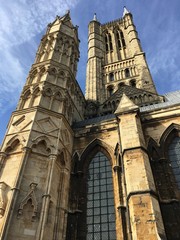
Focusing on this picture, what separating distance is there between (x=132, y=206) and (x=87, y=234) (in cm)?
262

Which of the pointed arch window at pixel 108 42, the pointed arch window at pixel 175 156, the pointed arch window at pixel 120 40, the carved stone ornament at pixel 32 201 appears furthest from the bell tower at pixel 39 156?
the pointed arch window at pixel 120 40

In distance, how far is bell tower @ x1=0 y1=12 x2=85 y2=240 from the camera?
7.84 meters

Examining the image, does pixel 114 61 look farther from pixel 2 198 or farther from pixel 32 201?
pixel 2 198

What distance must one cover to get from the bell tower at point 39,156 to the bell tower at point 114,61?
7.76 m

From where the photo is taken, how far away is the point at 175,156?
34.8 feet

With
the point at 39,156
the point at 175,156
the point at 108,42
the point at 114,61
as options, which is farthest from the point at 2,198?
the point at 108,42

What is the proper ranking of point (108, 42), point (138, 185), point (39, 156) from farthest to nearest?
point (108, 42)
point (39, 156)
point (138, 185)

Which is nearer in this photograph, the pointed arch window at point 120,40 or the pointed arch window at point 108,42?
the pointed arch window at point 120,40

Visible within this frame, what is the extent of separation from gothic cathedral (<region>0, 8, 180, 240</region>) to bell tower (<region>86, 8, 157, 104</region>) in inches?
324

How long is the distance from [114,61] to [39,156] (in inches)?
806

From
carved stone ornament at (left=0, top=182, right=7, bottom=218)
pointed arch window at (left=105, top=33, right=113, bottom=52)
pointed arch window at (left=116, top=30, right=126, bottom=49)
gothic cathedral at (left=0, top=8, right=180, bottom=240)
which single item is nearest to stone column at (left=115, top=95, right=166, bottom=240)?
gothic cathedral at (left=0, top=8, right=180, bottom=240)

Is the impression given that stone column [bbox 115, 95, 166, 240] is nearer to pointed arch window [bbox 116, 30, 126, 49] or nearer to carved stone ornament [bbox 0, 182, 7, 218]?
carved stone ornament [bbox 0, 182, 7, 218]

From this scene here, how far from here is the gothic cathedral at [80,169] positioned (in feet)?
25.7

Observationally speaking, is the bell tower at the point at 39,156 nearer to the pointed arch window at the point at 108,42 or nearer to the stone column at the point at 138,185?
the stone column at the point at 138,185
